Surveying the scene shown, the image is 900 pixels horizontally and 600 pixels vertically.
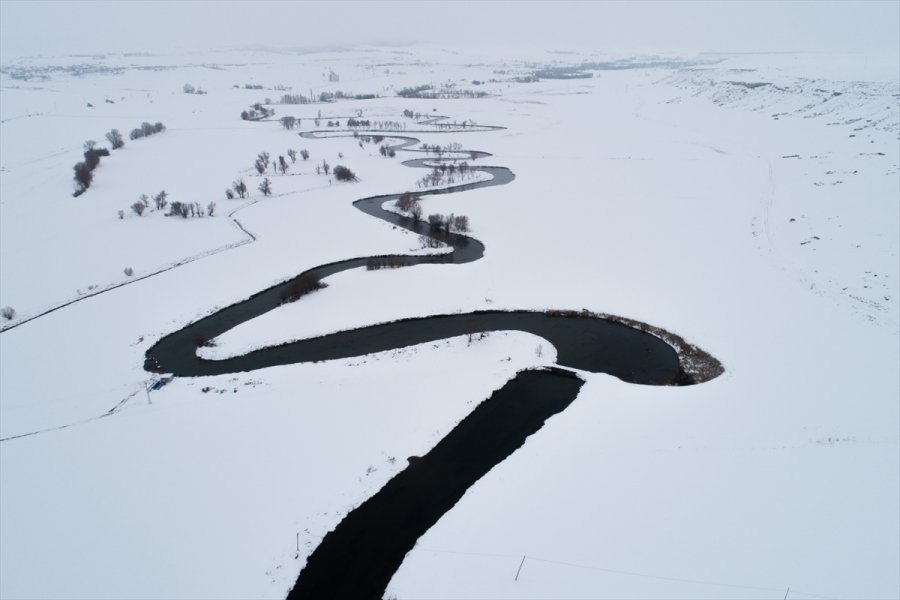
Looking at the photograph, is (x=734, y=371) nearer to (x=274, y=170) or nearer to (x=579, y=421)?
(x=579, y=421)

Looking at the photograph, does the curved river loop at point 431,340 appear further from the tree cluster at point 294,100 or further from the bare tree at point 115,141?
the tree cluster at point 294,100

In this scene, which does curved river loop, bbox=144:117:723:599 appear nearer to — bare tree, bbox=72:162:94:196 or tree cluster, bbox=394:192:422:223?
tree cluster, bbox=394:192:422:223

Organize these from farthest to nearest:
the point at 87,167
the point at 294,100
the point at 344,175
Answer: the point at 294,100, the point at 344,175, the point at 87,167

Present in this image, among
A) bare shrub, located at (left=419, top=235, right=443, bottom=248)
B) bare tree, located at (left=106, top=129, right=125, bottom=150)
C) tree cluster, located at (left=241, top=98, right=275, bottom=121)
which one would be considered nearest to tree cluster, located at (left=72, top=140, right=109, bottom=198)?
bare tree, located at (left=106, top=129, right=125, bottom=150)

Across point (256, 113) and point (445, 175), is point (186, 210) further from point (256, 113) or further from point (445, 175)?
point (256, 113)

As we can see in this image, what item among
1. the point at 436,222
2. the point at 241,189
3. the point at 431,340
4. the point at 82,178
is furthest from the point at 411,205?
the point at 82,178

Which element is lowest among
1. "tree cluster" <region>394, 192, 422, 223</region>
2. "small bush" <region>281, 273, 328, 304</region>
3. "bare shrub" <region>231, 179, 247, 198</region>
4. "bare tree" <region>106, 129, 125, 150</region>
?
"small bush" <region>281, 273, 328, 304</region>
